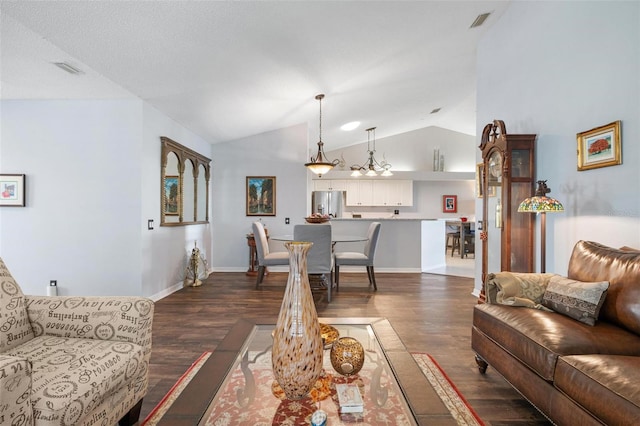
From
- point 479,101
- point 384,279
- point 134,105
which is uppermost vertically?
point 479,101

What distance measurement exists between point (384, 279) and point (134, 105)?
14.2 feet

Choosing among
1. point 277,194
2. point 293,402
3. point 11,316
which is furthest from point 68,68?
point 277,194

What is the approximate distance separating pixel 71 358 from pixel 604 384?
214 cm

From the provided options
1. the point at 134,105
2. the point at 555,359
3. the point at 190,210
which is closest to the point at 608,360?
the point at 555,359

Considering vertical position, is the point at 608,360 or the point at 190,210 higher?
the point at 190,210

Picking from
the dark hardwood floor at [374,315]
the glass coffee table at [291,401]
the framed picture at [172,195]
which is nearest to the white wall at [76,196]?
the framed picture at [172,195]

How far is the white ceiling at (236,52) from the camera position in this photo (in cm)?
246

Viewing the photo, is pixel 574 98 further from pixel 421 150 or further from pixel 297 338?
pixel 421 150

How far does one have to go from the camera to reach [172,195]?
4.78 metres

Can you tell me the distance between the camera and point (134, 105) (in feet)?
12.7

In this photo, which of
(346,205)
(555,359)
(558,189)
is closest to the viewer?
(555,359)

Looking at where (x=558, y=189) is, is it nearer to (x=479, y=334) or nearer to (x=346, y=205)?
(x=479, y=334)

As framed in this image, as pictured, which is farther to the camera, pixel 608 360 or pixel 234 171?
pixel 234 171

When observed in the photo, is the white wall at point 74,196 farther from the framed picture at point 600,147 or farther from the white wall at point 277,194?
the framed picture at point 600,147
